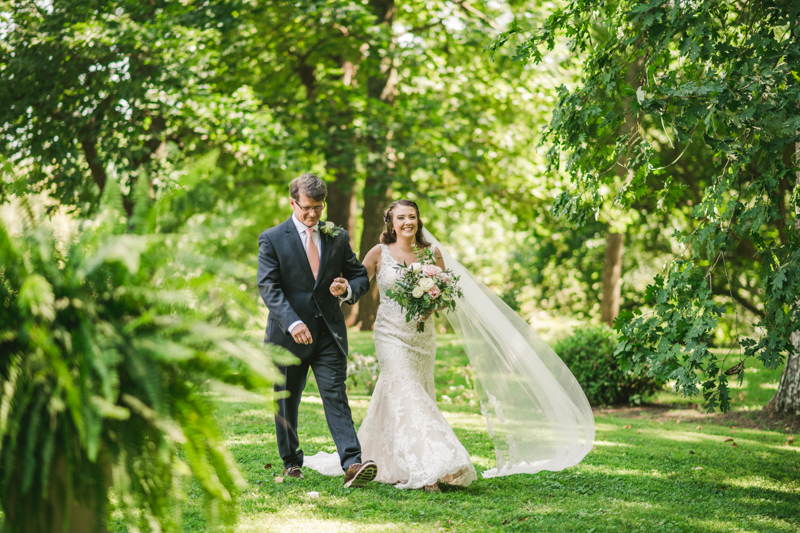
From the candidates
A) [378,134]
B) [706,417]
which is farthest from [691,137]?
[378,134]

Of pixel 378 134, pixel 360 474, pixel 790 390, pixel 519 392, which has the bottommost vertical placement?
pixel 790 390

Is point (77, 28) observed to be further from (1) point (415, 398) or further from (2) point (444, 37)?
(1) point (415, 398)

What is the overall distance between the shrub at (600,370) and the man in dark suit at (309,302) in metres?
5.96

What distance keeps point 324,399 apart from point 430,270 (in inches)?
55.0

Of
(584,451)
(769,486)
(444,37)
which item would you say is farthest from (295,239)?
(444,37)

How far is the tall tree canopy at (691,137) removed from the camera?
14.6 feet

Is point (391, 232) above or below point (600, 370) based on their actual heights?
above

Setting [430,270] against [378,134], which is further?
[378,134]

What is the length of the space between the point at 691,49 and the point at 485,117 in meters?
10.4

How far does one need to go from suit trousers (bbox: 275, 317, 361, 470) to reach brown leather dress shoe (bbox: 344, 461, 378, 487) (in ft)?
0.37

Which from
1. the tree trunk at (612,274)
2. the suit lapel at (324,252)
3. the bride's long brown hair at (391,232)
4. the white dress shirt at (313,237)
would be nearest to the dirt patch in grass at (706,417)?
the bride's long brown hair at (391,232)

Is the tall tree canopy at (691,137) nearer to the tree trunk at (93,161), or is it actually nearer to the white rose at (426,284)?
the white rose at (426,284)

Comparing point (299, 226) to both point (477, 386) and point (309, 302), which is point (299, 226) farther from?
point (477, 386)

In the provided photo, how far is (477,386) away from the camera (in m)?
6.05
